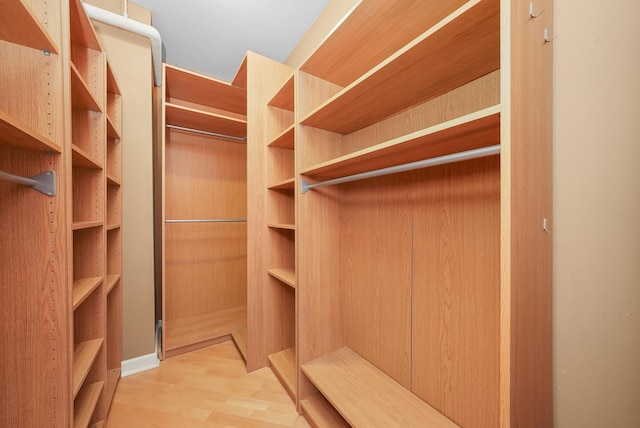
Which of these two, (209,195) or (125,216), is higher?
(209,195)

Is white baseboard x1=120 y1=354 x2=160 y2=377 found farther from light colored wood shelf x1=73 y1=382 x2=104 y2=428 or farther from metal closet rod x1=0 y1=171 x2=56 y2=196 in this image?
metal closet rod x1=0 y1=171 x2=56 y2=196

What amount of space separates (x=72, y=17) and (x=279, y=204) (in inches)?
54.4

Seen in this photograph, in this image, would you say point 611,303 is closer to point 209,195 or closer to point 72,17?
point 72,17

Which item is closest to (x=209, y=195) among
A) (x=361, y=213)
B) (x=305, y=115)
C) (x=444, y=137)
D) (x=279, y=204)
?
(x=279, y=204)

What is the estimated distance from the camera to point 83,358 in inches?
47.8

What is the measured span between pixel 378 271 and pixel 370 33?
116 centimetres

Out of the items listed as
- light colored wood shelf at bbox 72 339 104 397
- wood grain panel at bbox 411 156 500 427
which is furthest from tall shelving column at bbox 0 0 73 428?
wood grain panel at bbox 411 156 500 427

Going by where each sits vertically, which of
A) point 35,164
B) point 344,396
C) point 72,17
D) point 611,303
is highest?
point 72,17

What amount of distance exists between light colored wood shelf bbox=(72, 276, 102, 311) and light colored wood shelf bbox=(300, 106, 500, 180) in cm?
121

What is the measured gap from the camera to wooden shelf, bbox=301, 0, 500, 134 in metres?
0.71

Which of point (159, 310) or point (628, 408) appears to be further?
point (159, 310)

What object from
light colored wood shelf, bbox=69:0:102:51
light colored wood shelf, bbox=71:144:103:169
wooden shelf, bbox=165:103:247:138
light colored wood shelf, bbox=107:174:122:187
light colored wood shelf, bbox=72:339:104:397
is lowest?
light colored wood shelf, bbox=72:339:104:397

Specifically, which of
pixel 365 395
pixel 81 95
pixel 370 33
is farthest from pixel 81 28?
pixel 365 395

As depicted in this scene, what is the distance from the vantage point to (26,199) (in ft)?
Answer: 2.80
